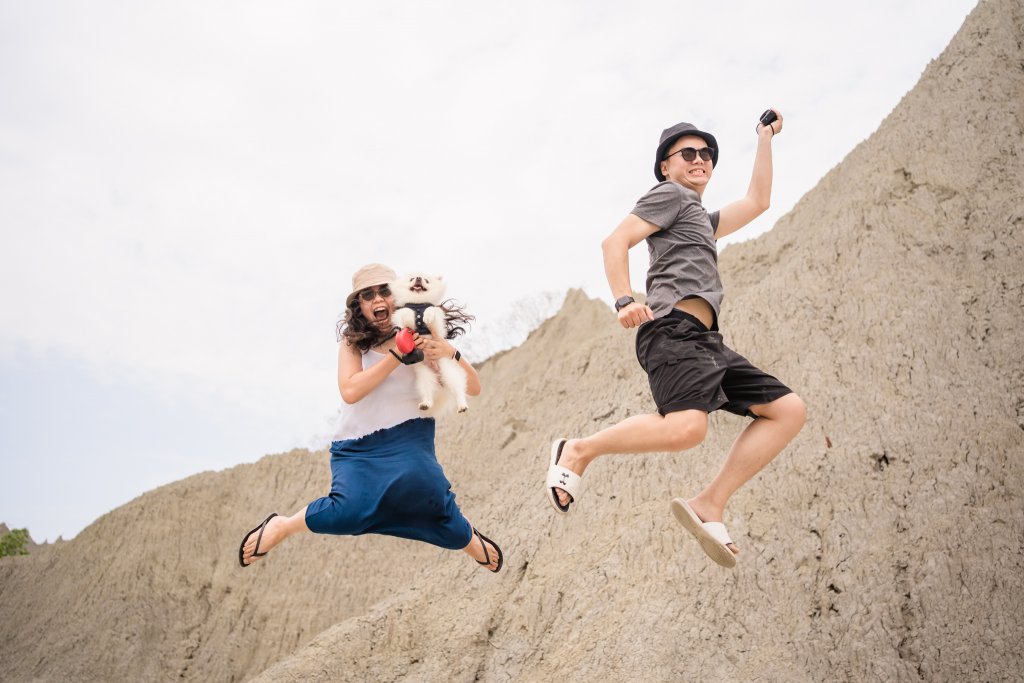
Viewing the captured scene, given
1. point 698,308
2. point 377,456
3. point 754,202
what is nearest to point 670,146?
point 754,202

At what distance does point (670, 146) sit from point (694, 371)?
1.09m

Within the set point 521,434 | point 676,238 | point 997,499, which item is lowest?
point 997,499

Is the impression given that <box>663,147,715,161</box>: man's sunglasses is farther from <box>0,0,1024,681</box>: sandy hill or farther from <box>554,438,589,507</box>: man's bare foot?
<box>0,0,1024,681</box>: sandy hill

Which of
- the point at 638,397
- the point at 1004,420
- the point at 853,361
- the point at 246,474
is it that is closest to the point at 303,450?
the point at 246,474

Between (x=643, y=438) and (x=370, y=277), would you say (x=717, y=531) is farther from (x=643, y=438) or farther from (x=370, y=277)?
(x=370, y=277)

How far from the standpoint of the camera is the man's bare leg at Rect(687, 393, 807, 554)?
3861 mm

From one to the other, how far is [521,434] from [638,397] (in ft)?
16.7

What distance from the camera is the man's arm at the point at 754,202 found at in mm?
4230

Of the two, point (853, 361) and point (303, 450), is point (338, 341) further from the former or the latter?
point (303, 450)

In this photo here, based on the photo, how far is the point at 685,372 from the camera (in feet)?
12.1

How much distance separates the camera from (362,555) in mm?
12625

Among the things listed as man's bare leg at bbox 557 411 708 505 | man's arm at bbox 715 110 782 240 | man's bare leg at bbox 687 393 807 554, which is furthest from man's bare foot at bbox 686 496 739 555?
man's arm at bbox 715 110 782 240

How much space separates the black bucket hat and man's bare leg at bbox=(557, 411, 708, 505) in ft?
3.91

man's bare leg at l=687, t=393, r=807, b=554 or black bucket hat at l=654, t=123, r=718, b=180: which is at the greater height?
black bucket hat at l=654, t=123, r=718, b=180
